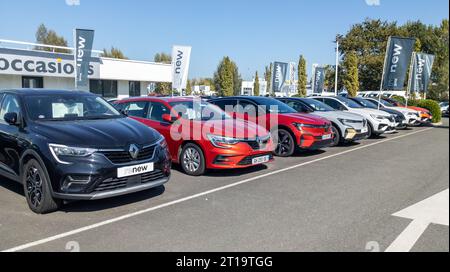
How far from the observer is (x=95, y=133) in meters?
4.99

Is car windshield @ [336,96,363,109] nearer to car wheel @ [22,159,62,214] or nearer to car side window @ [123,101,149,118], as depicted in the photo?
car side window @ [123,101,149,118]

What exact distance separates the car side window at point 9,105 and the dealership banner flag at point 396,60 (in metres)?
16.6

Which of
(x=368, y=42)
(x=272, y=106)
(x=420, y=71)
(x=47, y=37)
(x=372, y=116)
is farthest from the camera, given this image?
(x=47, y=37)

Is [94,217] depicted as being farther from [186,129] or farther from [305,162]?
[305,162]

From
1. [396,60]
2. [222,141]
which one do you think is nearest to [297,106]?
[222,141]

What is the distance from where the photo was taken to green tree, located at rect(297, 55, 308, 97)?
45.7 meters

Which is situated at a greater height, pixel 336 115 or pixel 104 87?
pixel 104 87

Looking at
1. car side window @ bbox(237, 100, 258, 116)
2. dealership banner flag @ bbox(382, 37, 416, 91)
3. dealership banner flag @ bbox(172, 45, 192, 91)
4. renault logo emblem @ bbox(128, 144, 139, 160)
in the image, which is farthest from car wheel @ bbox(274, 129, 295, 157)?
dealership banner flag @ bbox(172, 45, 192, 91)

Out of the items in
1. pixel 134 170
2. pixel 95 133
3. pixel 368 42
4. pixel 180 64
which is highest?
pixel 368 42

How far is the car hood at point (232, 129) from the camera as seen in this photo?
7.06 meters

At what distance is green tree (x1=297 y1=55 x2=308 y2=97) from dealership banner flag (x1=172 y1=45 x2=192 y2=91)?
2523 centimetres

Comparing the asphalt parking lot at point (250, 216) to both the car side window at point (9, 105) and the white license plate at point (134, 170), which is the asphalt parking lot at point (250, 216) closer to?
the white license plate at point (134, 170)

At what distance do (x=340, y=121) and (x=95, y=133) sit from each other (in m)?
8.21

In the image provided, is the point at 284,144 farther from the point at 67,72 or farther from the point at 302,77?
the point at 302,77
